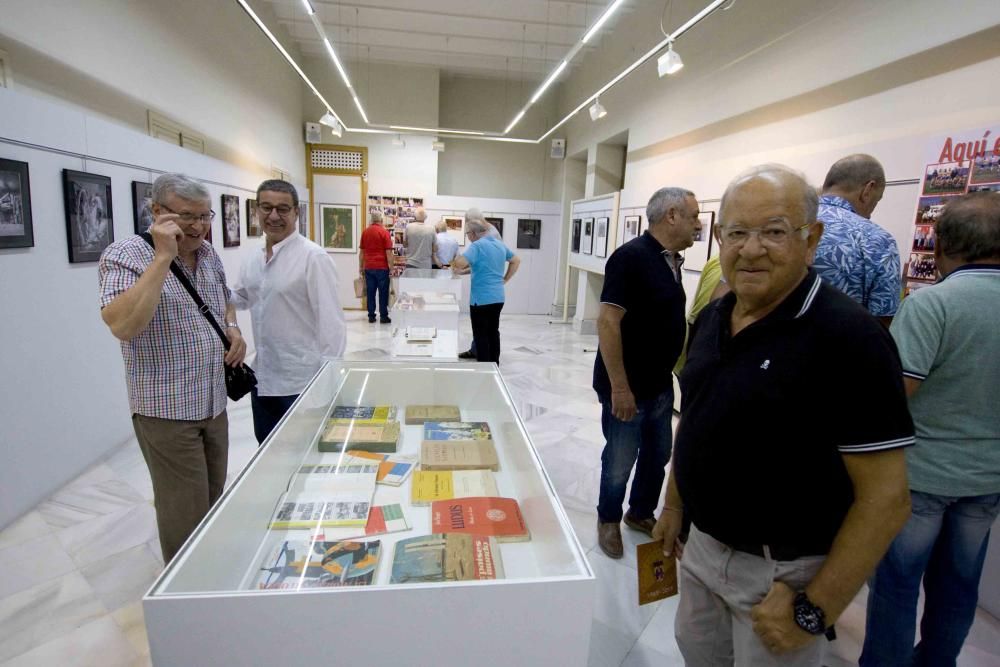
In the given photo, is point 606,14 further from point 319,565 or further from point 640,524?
point 319,565

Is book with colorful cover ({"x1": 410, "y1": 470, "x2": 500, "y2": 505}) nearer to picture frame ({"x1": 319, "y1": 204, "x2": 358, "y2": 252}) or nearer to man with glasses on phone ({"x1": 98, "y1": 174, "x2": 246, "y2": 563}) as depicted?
man with glasses on phone ({"x1": 98, "y1": 174, "x2": 246, "y2": 563})

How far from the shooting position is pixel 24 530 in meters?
2.92

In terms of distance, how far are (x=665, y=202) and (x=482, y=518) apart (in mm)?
1746

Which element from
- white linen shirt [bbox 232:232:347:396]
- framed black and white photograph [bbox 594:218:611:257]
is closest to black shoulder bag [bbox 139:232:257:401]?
white linen shirt [bbox 232:232:347:396]

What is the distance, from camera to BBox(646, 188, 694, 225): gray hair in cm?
249

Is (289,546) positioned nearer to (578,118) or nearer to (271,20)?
(271,20)

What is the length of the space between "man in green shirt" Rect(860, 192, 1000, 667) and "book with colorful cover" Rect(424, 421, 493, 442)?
58.3 inches

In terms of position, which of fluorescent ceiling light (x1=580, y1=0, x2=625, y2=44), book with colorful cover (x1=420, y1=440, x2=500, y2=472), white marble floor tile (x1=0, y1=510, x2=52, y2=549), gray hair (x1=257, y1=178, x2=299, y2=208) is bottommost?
white marble floor tile (x1=0, y1=510, x2=52, y2=549)

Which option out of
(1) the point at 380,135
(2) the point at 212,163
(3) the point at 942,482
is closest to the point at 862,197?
(3) the point at 942,482

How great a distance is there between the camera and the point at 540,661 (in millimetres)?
1096

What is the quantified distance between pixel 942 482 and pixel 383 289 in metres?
9.15

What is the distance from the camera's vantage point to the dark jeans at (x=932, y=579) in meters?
1.73

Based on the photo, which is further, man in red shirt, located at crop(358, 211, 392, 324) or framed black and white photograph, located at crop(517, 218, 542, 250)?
framed black and white photograph, located at crop(517, 218, 542, 250)

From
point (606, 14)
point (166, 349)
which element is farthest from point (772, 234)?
point (606, 14)
